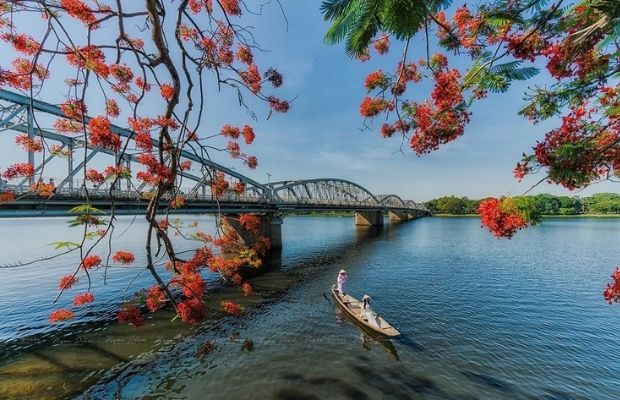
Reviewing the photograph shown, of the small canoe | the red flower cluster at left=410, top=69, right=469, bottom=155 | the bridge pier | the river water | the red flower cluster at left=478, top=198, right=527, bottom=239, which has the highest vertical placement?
the red flower cluster at left=410, top=69, right=469, bottom=155

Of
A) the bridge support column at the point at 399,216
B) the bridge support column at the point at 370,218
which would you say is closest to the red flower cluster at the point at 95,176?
the bridge support column at the point at 370,218

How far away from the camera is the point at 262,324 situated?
16.9 metres

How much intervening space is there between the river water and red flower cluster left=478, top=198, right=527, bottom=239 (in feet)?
28.9

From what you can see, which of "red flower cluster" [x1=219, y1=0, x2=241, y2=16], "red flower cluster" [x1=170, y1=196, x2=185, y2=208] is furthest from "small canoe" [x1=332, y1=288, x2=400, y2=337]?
"red flower cluster" [x1=219, y1=0, x2=241, y2=16]

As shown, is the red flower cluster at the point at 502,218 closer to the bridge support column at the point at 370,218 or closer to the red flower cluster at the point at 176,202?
the red flower cluster at the point at 176,202

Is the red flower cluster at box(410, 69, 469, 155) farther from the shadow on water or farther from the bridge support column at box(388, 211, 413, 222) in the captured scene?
the bridge support column at box(388, 211, 413, 222)

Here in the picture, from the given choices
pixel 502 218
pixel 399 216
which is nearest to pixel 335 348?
pixel 502 218

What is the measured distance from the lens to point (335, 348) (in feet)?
45.6

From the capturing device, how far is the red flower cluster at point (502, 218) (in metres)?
4.25

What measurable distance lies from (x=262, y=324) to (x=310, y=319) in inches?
113

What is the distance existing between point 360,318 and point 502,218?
13.6m

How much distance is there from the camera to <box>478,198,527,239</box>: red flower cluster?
13.9 ft

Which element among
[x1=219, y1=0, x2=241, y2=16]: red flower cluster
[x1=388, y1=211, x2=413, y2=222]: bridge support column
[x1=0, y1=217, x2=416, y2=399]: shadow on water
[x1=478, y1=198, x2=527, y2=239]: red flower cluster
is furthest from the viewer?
[x1=388, y1=211, x2=413, y2=222]: bridge support column

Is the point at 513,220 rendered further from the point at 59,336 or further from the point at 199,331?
the point at 59,336
